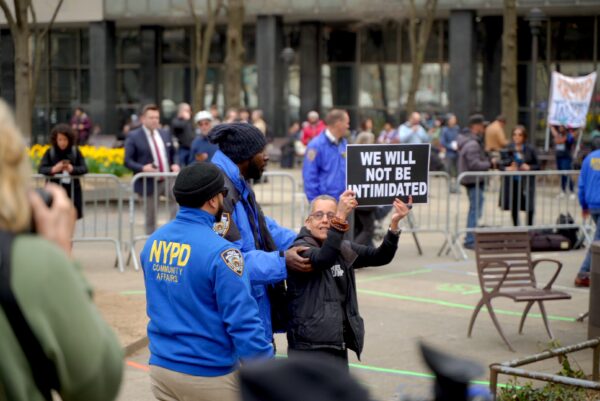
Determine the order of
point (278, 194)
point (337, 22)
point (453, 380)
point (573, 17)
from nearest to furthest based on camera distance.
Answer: point (453, 380), point (278, 194), point (573, 17), point (337, 22)

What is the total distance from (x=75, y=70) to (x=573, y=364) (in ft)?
143

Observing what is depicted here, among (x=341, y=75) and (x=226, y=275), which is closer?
(x=226, y=275)

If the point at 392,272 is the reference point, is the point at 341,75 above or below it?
above

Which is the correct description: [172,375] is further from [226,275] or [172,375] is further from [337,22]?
[337,22]

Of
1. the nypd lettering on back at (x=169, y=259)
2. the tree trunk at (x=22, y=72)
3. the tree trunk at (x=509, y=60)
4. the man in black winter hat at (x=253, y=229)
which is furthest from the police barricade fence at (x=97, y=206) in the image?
the tree trunk at (x=509, y=60)

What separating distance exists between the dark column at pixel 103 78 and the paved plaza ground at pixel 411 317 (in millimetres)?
32498

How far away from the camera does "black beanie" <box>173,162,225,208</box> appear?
511 centimetres

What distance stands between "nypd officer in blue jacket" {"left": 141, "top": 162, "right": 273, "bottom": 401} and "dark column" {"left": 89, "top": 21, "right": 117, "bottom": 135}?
42.8 m

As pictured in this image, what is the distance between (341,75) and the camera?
1775 inches

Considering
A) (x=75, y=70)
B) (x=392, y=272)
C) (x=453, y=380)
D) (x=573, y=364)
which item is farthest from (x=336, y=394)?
(x=75, y=70)

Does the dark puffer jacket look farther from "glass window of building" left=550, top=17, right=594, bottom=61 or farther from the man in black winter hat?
"glass window of building" left=550, top=17, right=594, bottom=61

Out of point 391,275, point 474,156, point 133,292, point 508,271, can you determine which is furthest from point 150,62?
point 508,271

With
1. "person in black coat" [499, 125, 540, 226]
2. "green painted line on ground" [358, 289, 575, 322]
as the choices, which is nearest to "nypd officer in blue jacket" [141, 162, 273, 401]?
"green painted line on ground" [358, 289, 575, 322]

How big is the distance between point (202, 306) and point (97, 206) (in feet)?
33.8
